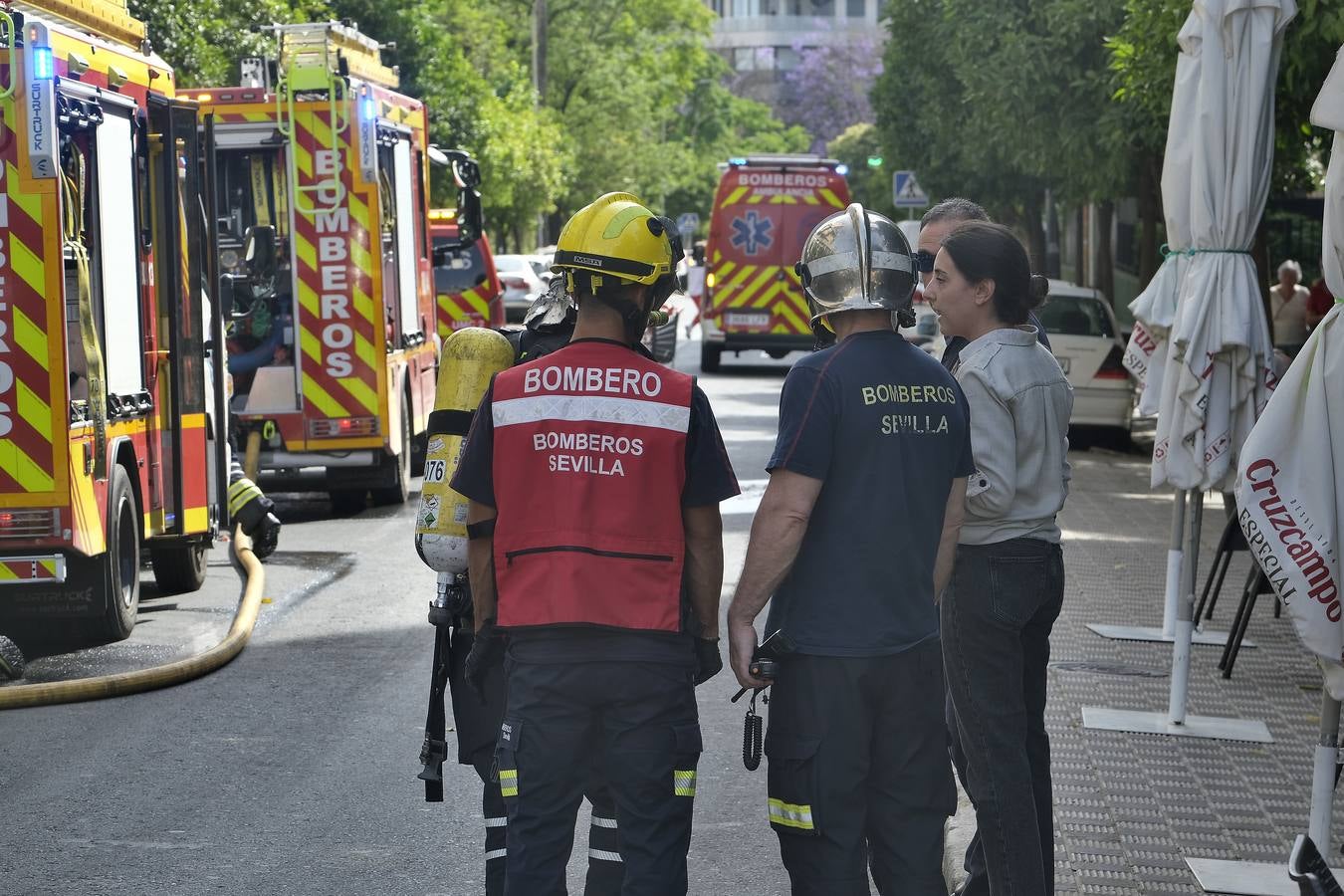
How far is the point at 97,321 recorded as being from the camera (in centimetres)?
940

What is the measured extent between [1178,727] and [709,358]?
2345 cm

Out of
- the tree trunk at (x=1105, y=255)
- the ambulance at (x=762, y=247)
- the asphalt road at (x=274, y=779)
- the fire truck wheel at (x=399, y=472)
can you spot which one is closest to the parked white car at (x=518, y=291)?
the ambulance at (x=762, y=247)

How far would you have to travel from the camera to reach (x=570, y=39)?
54625 millimetres

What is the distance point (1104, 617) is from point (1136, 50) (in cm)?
622

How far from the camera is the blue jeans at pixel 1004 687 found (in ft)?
16.0

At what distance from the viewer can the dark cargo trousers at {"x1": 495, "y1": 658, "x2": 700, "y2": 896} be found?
4.21 meters

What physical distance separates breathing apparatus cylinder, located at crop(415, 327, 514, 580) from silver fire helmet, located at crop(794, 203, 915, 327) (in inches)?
32.1

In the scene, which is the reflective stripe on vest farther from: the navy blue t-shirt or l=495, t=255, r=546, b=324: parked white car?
l=495, t=255, r=546, b=324: parked white car

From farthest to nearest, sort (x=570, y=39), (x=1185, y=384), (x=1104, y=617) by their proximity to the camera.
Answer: (x=570, y=39), (x=1104, y=617), (x=1185, y=384)

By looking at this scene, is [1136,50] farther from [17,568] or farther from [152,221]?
[17,568]

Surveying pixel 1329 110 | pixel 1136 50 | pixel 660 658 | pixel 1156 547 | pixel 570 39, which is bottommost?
pixel 1156 547

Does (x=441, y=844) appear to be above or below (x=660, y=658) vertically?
below

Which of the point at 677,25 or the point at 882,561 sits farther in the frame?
the point at 677,25

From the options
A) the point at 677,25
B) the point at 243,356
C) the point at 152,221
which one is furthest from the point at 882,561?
the point at 677,25
